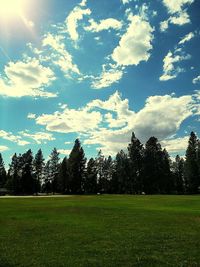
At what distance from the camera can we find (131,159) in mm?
133000

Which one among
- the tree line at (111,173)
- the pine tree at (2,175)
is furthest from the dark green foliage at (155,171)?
the pine tree at (2,175)

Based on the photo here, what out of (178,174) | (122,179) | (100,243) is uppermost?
(178,174)

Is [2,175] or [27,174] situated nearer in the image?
[27,174]

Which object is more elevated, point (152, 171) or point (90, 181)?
point (152, 171)

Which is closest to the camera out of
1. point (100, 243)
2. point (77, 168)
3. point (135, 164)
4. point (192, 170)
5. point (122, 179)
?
point (100, 243)

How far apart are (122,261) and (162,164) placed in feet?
412

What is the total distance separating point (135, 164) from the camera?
13188 cm

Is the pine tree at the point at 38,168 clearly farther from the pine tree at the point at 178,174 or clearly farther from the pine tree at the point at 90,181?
the pine tree at the point at 178,174

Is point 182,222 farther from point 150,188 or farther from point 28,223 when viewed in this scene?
point 150,188

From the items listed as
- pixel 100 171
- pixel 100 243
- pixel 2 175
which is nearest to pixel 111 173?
pixel 100 171

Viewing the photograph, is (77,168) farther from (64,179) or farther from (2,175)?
(2,175)

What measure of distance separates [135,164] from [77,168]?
24.6 metres

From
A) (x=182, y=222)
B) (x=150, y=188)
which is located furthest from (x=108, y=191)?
(x=182, y=222)

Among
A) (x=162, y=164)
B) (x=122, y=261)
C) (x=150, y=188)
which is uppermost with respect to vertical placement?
(x=162, y=164)
